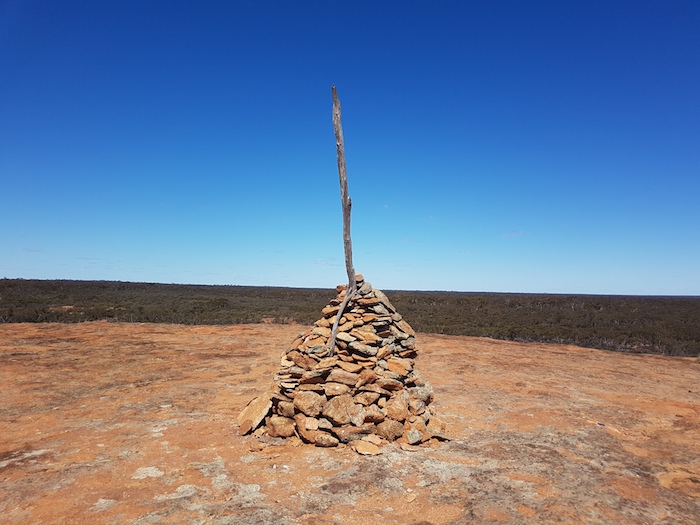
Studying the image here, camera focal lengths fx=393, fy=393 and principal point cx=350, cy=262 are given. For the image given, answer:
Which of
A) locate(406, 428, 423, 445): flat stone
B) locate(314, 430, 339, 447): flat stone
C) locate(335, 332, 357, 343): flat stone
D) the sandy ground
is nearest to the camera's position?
the sandy ground

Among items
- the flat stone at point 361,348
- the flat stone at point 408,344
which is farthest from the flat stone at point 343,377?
the flat stone at point 408,344

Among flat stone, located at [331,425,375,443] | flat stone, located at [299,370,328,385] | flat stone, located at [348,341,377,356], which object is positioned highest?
flat stone, located at [348,341,377,356]

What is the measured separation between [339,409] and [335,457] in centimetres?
73

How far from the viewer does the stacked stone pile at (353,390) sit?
6289 millimetres

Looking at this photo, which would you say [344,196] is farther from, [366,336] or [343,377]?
[343,377]

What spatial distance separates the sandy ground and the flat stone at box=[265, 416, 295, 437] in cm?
16

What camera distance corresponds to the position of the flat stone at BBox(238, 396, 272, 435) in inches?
262

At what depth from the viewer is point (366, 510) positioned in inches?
173

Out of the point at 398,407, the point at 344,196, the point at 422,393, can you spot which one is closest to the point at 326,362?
the point at 398,407

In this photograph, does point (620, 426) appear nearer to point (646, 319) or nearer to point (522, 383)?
point (522, 383)

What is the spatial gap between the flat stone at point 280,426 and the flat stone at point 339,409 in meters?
0.65

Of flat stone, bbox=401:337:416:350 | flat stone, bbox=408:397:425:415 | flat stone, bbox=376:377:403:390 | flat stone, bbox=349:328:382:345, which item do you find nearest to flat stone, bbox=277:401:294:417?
flat stone, bbox=376:377:403:390

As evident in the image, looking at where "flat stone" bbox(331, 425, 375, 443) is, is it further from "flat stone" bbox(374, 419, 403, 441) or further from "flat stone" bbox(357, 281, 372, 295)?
"flat stone" bbox(357, 281, 372, 295)

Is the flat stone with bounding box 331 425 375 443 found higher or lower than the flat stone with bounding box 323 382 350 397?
lower
